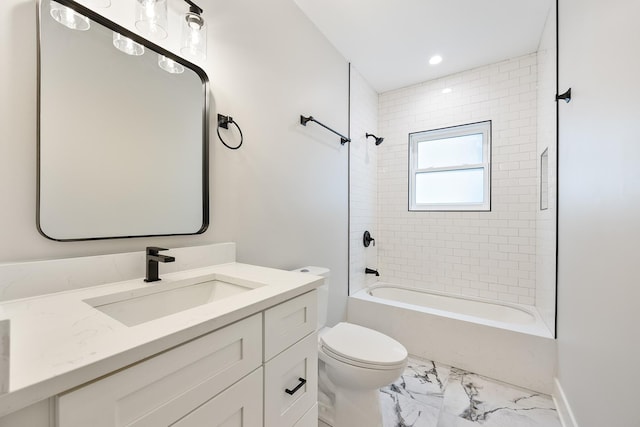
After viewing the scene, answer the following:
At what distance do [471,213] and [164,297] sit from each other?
2.64 meters

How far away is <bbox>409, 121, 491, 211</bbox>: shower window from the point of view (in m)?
2.60

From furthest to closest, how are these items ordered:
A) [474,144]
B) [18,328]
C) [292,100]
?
[474,144] < [292,100] < [18,328]

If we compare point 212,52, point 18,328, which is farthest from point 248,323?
point 212,52

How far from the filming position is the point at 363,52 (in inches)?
91.7

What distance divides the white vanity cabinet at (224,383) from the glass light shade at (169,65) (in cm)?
108

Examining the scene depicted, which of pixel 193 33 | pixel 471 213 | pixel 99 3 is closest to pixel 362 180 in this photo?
pixel 471 213

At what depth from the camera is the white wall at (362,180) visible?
255 cm

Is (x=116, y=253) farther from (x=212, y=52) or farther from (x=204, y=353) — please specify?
(x=212, y=52)

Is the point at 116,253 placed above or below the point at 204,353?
above

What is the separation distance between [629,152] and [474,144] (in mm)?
1971

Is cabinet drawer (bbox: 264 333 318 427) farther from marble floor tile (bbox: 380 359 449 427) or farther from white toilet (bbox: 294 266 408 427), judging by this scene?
marble floor tile (bbox: 380 359 449 427)

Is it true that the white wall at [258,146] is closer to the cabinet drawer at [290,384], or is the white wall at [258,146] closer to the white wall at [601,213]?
the cabinet drawer at [290,384]

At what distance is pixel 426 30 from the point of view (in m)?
2.03

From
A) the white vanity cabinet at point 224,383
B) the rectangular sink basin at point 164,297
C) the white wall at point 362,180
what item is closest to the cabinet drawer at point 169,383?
the white vanity cabinet at point 224,383
